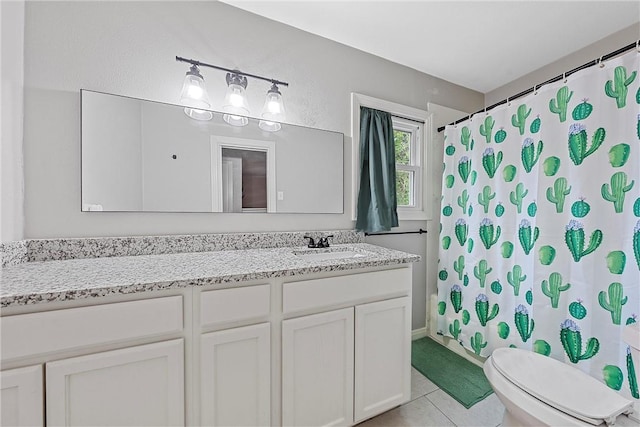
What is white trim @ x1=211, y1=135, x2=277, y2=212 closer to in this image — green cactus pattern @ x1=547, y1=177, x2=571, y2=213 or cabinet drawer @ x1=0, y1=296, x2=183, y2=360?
cabinet drawer @ x1=0, y1=296, x2=183, y2=360

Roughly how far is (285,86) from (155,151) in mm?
885

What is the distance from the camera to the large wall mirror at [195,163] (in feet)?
4.13

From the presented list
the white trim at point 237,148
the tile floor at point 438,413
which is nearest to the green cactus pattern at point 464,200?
the tile floor at point 438,413

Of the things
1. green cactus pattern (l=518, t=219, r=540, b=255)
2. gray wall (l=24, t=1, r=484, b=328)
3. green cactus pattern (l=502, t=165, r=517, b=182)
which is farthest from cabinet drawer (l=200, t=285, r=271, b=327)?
green cactus pattern (l=502, t=165, r=517, b=182)

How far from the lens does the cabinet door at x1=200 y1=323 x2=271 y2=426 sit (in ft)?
3.18

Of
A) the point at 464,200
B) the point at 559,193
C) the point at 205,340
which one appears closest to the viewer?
the point at 205,340

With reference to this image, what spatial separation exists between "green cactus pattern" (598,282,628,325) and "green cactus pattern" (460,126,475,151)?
1.18m

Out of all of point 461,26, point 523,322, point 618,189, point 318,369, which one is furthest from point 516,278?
point 461,26

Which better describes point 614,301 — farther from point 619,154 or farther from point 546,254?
point 619,154

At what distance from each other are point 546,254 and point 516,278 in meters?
0.26

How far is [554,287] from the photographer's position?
4.78ft

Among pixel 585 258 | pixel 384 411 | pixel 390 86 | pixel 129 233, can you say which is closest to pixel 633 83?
pixel 585 258

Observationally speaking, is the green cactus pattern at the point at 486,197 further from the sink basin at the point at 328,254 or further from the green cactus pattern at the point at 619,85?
the sink basin at the point at 328,254

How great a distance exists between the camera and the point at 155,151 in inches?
53.4
